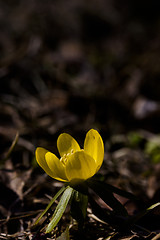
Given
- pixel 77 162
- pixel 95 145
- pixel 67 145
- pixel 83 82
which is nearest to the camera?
pixel 77 162

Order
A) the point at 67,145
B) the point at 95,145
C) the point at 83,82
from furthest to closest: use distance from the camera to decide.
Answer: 1. the point at 83,82
2. the point at 67,145
3. the point at 95,145

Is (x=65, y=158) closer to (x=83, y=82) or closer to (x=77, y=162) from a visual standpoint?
(x=77, y=162)

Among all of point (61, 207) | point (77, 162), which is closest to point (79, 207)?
point (61, 207)

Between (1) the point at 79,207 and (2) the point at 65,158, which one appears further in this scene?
(2) the point at 65,158

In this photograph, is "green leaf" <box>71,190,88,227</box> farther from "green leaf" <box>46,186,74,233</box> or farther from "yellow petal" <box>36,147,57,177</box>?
"yellow petal" <box>36,147,57,177</box>

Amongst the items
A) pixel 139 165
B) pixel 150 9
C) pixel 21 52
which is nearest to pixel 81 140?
pixel 139 165

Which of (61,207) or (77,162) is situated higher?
(77,162)

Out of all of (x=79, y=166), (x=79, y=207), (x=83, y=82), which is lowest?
(x=79, y=207)
